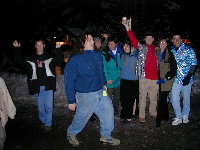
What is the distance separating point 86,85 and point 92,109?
0.51m

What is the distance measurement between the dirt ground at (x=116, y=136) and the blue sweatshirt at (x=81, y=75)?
1.28 m

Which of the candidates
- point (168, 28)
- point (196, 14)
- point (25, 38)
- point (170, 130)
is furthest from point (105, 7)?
point (170, 130)

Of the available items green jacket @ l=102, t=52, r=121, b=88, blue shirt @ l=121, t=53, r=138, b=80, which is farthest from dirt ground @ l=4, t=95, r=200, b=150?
blue shirt @ l=121, t=53, r=138, b=80

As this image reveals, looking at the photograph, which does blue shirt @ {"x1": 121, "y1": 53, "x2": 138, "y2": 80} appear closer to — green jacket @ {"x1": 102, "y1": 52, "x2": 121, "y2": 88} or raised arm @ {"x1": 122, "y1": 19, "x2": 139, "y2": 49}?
raised arm @ {"x1": 122, "y1": 19, "x2": 139, "y2": 49}

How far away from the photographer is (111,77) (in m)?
6.84

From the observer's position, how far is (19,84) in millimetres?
11227

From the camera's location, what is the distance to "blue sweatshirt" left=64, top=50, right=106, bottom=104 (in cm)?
475

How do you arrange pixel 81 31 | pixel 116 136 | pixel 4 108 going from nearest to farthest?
1. pixel 4 108
2. pixel 116 136
3. pixel 81 31

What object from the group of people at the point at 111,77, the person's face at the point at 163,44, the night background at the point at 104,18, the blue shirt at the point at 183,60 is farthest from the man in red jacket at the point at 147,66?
the night background at the point at 104,18

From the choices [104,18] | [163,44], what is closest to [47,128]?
[163,44]

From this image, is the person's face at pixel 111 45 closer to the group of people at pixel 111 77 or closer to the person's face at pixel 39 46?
the group of people at pixel 111 77

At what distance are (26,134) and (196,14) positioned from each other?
651 inches

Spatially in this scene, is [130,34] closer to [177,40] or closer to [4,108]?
[177,40]

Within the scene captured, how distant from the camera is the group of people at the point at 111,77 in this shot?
4.82m
